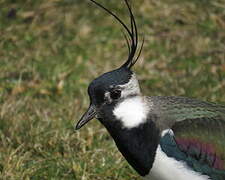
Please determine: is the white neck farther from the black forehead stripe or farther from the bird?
the black forehead stripe

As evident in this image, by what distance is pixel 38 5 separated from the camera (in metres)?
7.11

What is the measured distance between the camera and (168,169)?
3.76 m

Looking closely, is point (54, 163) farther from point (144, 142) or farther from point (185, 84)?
point (185, 84)

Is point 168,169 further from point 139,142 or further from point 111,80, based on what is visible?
point 111,80

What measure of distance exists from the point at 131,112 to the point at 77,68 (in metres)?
2.49

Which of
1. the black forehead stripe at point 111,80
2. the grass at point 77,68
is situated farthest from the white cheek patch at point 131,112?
the grass at point 77,68

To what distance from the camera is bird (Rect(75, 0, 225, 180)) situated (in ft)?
12.4

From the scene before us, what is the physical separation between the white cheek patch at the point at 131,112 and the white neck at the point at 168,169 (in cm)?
21

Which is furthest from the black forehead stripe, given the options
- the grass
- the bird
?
the grass

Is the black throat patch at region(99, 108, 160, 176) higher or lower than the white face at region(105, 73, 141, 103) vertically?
lower

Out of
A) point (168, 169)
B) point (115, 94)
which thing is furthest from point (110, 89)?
point (168, 169)

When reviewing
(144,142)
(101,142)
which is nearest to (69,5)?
(101,142)

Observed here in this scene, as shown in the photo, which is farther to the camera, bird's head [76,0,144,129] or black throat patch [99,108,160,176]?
bird's head [76,0,144,129]

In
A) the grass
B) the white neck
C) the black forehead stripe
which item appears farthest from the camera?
the grass
